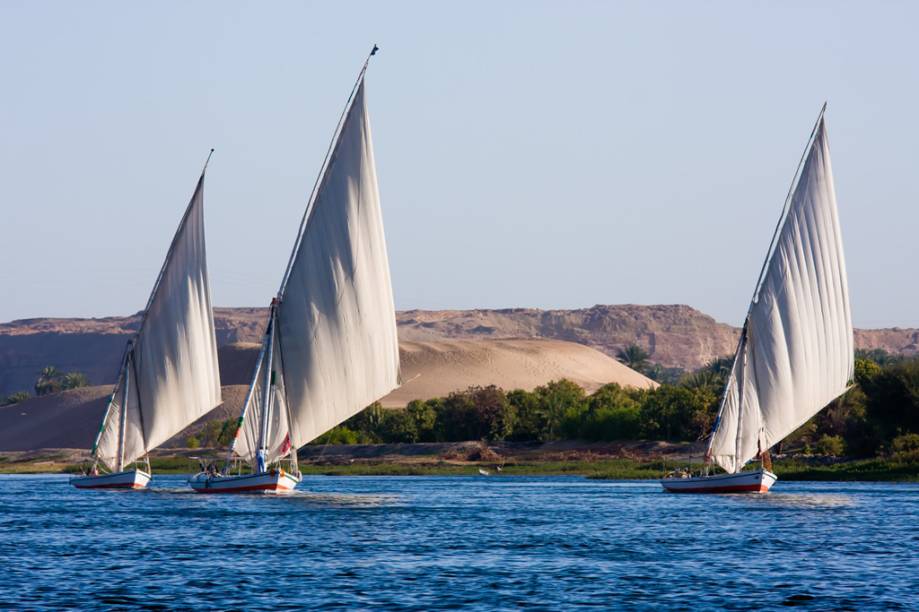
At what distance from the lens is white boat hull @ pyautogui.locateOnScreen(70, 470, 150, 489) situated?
236ft

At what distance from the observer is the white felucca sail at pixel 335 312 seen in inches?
2169

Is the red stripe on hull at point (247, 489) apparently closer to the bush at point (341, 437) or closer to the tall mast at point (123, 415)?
the tall mast at point (123, 415)

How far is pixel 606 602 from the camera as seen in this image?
94.0ft

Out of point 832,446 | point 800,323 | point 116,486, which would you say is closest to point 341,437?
point 832,446

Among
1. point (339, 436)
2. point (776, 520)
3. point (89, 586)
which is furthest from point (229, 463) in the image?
point (339, 436)

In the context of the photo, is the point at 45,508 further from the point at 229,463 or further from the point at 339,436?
the point at 339,436

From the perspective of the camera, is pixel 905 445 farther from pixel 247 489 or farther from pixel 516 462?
pixel 516 462

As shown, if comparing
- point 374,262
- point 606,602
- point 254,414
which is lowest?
point 606,602

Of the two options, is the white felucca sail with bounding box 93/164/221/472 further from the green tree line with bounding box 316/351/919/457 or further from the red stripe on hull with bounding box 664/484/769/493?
the red stripe on hull with bounding box 664/484/769/493

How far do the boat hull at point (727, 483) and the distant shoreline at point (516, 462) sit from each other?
1193 cm

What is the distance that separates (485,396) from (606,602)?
87.2 meters

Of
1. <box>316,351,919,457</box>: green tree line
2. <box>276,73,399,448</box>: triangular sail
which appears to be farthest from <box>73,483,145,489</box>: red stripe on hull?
<box>276,73,399,448</box>: triangular sail

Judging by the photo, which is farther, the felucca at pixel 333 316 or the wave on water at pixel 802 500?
the felucca at pixel 333 316

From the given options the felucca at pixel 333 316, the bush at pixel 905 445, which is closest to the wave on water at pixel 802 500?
the felucca at pixel 333 316
